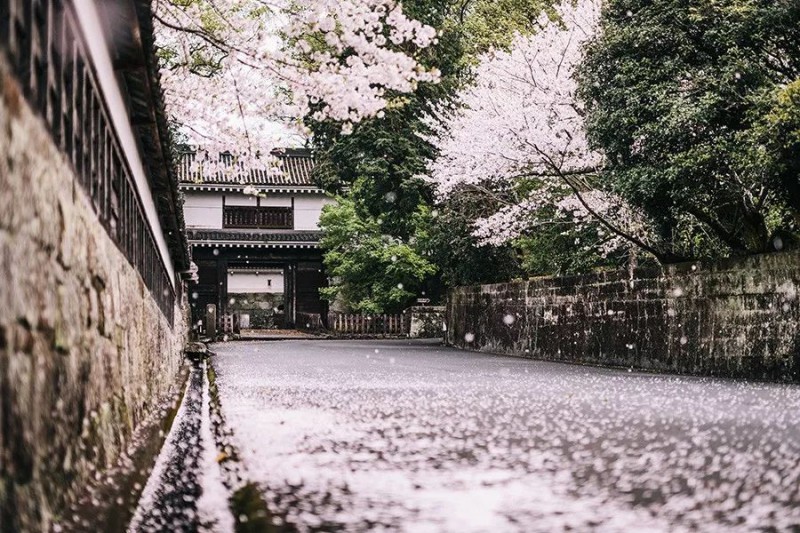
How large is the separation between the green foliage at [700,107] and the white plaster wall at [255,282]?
1433 inches

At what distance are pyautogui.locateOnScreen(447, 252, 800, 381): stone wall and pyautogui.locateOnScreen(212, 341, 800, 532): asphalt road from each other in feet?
9.81

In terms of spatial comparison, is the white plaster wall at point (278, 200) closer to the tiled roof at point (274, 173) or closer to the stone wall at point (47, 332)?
the tiled roof at point (274, 173)

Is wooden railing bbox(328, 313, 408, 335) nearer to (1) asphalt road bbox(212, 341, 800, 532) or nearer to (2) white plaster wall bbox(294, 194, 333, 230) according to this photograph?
(2) white plaster wall bbox(294, 194, 333, 230)

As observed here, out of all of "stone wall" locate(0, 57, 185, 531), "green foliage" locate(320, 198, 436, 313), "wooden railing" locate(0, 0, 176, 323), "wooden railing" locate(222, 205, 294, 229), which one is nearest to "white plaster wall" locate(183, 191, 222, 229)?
"wooden railing" locate(222, 205, 294, 229)

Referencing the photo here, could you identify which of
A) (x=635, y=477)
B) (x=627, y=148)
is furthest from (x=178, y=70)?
(x=635, y=477)

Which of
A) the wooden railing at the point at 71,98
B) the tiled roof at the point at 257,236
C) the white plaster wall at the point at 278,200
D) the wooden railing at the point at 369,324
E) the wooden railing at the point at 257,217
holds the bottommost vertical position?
the wooden railing at the point at 369,324

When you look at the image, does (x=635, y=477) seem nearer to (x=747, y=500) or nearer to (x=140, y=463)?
(x=747, y=500)

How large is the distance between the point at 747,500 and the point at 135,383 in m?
3.93

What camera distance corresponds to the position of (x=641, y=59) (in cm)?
1365

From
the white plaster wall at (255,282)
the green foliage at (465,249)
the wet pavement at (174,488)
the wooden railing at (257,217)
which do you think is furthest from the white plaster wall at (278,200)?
the wet pavement at (174,488)

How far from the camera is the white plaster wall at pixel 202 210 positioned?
39.2 meters

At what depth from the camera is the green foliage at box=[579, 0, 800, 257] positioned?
11.8 metres

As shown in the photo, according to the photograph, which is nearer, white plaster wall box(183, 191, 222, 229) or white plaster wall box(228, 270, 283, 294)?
white plaster wall box(183, 191, 222, 229)

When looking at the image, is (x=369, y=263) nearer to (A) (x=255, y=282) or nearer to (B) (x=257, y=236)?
(B) (x=257, y=236)
